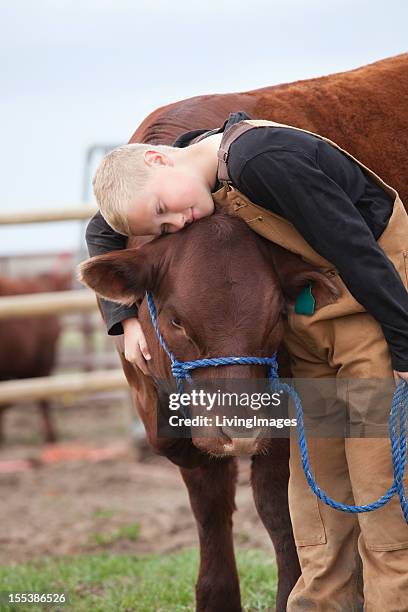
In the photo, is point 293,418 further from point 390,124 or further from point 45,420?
point 45,420

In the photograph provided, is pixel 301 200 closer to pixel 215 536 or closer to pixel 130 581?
pixel 215 536

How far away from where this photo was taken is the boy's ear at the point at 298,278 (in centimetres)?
249

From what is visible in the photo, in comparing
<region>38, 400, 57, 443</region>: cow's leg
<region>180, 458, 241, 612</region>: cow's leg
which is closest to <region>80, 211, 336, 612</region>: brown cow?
<region>180, 458, 241, 612</region>: cow's leg

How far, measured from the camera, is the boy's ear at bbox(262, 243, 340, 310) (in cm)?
249

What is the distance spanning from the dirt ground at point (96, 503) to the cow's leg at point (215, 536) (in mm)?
1437

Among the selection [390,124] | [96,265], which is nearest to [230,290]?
[96,265]

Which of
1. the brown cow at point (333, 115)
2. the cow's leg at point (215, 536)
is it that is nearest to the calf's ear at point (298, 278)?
the brown cow at point (333, 115)

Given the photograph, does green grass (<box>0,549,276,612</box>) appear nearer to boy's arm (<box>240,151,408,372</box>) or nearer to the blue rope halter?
the blue rope halter

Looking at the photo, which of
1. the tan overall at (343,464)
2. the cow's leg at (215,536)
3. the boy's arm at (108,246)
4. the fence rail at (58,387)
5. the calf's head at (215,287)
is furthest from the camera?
the fence rail at (58,387)

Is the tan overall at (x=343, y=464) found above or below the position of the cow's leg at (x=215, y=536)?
above

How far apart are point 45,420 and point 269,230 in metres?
6.53

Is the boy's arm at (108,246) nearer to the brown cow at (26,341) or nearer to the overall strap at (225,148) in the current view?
the overall strap at (225,148)

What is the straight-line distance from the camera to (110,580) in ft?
13.6

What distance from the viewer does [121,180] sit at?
2.44 m
